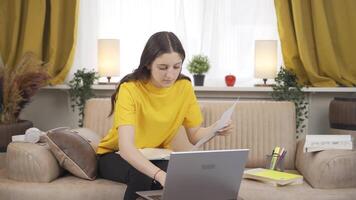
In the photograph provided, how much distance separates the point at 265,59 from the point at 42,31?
5.42ft

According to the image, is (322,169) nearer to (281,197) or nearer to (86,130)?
(281,197)

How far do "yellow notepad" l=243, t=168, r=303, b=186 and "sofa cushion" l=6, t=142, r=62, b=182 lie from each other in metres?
1.00

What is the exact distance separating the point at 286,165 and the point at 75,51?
183 centimetres

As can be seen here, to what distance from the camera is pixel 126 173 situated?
7.35ft

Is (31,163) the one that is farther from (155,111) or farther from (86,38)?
(86,38)

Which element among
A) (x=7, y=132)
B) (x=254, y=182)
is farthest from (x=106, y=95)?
(x=254, y=182)

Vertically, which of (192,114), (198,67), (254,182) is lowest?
(254,182)

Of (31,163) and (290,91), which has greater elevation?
(290,91)

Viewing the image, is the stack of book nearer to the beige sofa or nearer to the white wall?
the beige sofa

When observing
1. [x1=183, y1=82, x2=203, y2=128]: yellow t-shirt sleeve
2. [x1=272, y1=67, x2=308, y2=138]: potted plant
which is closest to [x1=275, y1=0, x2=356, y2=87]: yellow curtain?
[x1=272, y1=67, x2=308, y2=138]: potted plant

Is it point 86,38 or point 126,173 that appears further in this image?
point 86,38

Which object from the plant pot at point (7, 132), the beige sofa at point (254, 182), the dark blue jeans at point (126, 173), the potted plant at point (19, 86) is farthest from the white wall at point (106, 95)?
the dark blue jeans at point (126, 173)

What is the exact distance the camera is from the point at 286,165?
2.81 meters

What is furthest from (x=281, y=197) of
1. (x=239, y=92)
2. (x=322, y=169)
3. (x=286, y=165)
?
(x=239, y=92)
